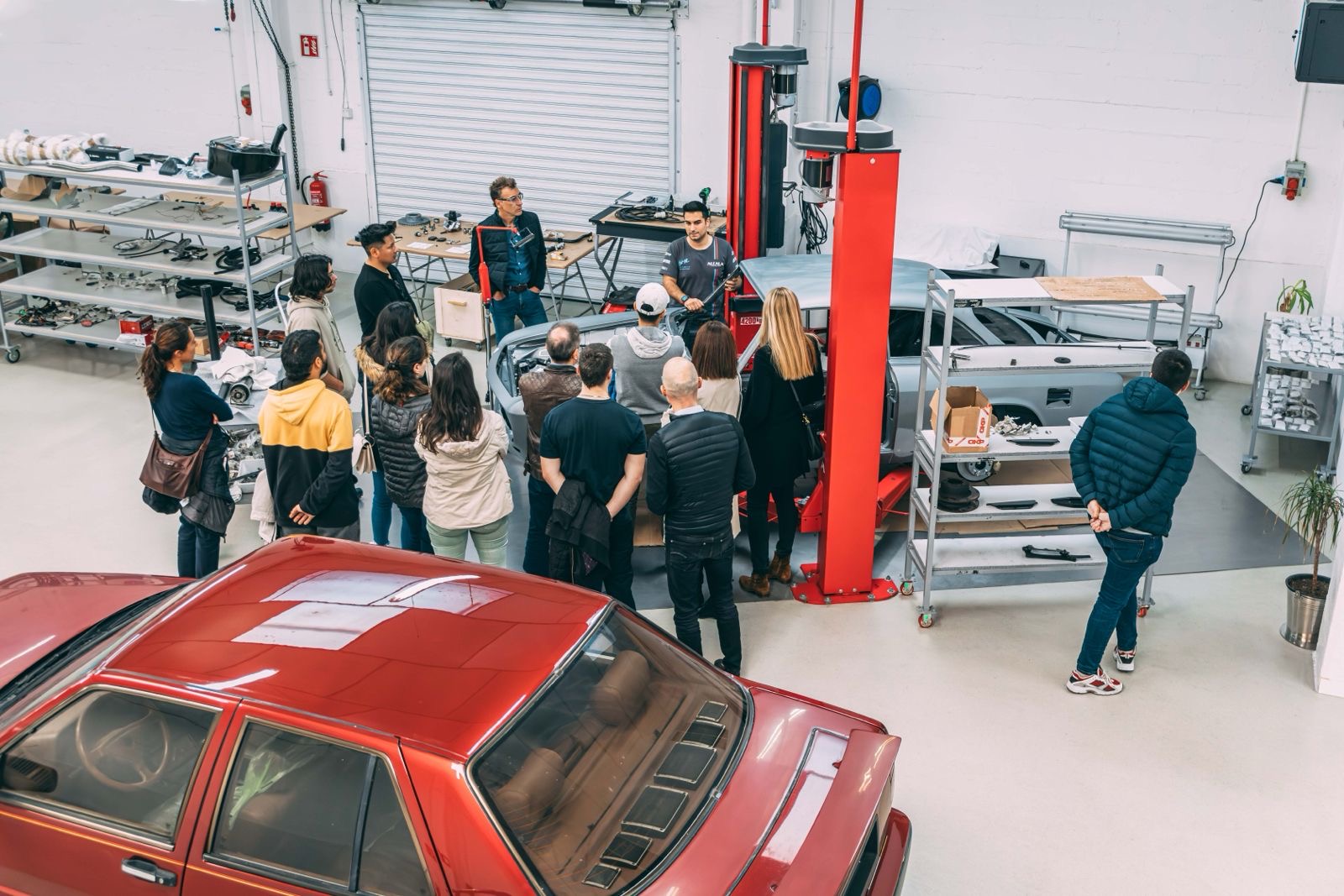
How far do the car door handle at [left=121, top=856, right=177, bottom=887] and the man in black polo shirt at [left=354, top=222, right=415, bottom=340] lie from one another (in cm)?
411

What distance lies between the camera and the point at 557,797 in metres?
2.93

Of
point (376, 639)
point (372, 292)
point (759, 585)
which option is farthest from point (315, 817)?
point (372, 292)

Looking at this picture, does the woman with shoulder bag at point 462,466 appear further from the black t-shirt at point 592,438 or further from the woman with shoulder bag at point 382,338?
the woman with shoulder bag at point 382,338

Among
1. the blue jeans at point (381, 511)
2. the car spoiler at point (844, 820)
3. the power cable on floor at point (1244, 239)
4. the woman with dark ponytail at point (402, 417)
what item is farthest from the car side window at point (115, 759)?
the power cable on floor at point (1244, 239)

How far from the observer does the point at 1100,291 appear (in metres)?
5.51

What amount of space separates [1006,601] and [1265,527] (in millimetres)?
1897

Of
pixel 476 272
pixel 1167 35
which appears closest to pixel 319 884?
pixel 476 272

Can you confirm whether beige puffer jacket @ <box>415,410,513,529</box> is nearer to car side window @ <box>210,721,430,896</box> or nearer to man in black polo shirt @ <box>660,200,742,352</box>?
car side window @ <box>210,721,430,896</box>

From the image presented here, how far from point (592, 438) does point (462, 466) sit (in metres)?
0.63

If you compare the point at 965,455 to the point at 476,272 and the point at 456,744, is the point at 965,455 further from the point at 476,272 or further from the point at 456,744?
the point at 476,272

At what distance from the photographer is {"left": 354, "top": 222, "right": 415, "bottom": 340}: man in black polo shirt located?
22.3 feet

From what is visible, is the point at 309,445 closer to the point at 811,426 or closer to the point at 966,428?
the point at 811,426

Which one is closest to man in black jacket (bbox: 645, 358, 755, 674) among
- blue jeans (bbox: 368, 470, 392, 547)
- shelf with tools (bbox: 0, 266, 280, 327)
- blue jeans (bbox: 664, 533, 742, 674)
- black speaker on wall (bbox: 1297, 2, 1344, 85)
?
blue jeans (bbox: 664, 533, 742, 674)

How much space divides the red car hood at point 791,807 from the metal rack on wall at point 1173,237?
19.1 ft
